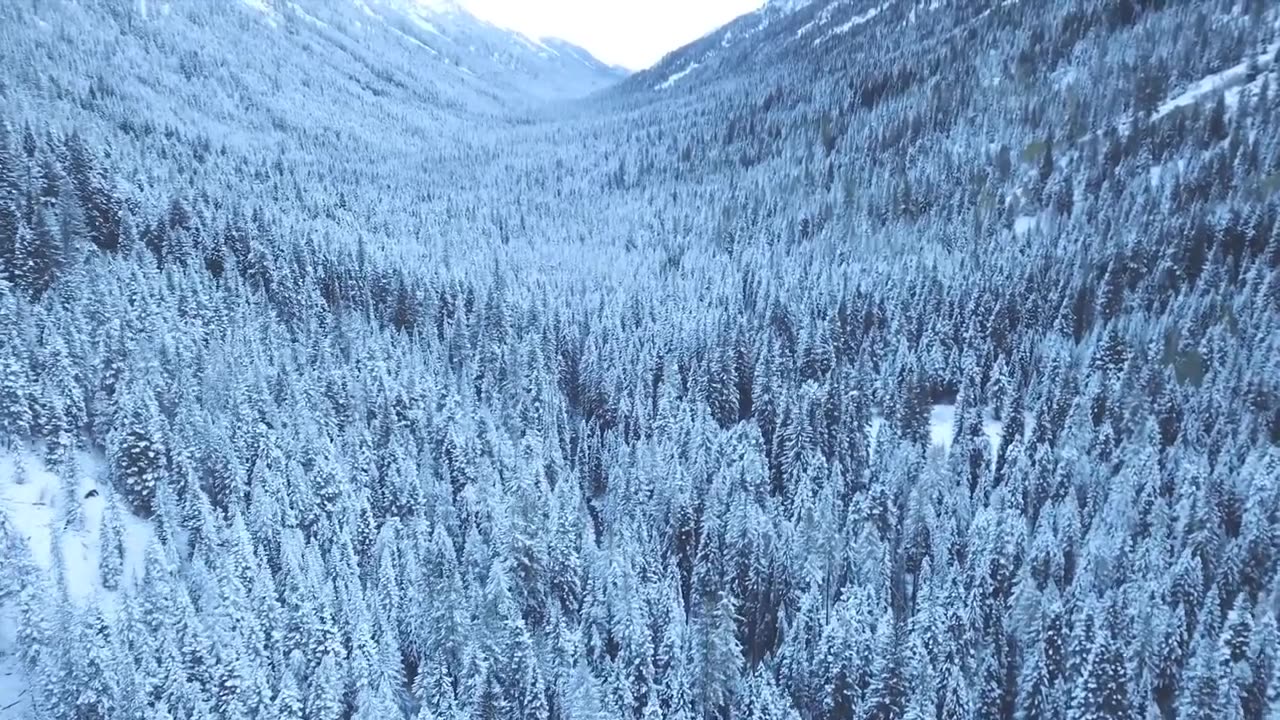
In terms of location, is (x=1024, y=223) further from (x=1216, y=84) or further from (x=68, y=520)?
(x=68, y=520)

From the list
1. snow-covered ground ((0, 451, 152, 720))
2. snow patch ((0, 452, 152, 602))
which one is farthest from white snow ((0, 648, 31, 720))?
snow patch ((0, 452, 152, 602))

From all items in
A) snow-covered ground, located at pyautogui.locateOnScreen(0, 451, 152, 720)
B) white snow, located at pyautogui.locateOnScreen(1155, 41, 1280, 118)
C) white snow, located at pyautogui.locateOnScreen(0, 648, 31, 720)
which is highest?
white snow, located at pyautogui.locateOnScreen(1155, 41, 1280, 118)

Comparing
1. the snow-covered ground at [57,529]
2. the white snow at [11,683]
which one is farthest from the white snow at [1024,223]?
the white snow at [11,683]

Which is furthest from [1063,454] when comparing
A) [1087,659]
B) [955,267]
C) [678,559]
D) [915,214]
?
[915,214]

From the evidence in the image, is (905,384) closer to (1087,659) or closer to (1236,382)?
(1236,382)

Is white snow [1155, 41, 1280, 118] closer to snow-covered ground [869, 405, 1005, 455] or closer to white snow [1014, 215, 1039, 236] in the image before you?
white snow [1014, 215, 1039, 236]

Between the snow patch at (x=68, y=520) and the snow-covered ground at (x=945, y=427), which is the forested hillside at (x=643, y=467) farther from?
the snow-covered ground at (x=945, y=427)

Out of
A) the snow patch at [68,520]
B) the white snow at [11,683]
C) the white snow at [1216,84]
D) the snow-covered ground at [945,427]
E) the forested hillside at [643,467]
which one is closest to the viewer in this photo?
the white snow at [11,683]
